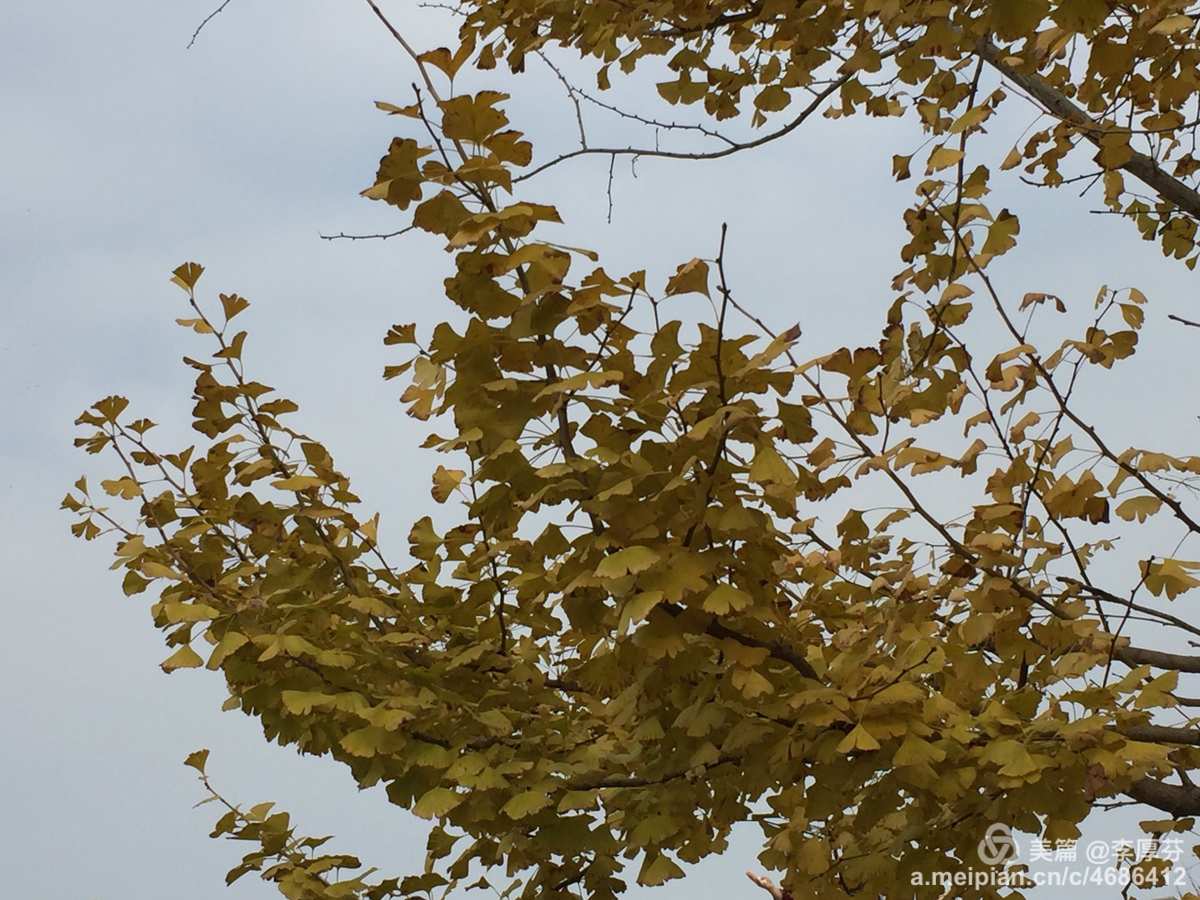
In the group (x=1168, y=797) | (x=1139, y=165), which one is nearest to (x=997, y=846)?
Result: (x=1168, y=797)

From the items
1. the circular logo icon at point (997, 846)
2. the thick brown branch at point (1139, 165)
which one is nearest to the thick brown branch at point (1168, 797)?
the circular logo icon at point (997, 846)

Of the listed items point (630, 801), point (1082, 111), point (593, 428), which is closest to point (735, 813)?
point (630, 801)

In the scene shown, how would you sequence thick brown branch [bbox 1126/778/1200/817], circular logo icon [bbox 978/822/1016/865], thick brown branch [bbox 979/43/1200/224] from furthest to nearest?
thick brown branch [bbox 979/43/1200/224], thick brown branch [bbox 1126/778/1200/817], circular logo icon [bbox 978/822/1016/865]

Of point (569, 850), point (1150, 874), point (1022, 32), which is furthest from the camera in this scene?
point (1150, 874)

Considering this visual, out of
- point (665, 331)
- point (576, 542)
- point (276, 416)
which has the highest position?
point (276, 416)

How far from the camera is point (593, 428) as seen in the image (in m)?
3.21

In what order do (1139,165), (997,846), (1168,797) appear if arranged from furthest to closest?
(1139,165) → (1168,797) → (997,846)

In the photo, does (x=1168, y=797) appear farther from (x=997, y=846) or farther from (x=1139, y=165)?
(x=1139, y=165)

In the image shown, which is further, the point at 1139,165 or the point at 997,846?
the point at 1139,165

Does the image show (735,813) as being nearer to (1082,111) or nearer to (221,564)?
(221,564)

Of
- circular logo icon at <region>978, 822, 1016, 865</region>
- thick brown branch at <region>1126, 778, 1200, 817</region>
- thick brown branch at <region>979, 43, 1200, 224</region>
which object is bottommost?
circular logo icon at <region>978, 822, 1016, 865</region>

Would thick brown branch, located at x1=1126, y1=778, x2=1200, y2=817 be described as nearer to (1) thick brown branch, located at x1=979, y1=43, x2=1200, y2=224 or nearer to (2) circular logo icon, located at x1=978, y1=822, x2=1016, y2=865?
(2) circular logo icon, located at x1=978, y1=822, x2=1016, y2=865

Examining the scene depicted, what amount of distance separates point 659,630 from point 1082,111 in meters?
3.86

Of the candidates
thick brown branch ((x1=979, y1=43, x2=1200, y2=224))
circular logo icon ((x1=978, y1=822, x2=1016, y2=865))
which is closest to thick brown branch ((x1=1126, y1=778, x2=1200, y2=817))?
circular logo icon ((x1=978, y1=822, x2=1016, y2=865))
